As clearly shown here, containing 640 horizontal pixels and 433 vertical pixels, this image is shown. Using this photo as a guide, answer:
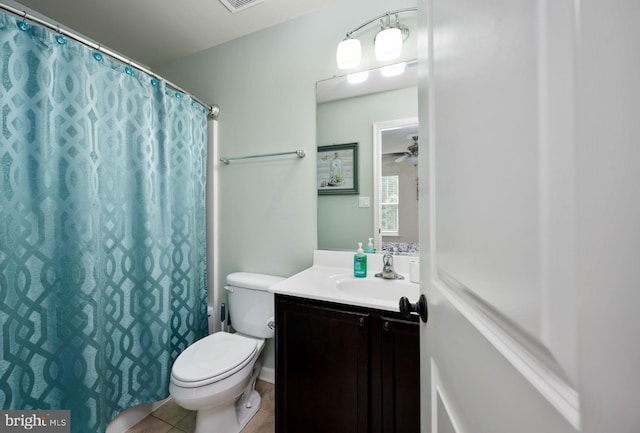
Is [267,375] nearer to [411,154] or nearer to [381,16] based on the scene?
[411,154]

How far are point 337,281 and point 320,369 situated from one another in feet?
1.31

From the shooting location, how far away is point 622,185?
0.54 ft

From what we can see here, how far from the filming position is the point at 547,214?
0.69 feet

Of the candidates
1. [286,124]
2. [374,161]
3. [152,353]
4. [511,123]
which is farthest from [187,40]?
[511,123]

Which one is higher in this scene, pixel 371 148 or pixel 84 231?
pixel 371 148

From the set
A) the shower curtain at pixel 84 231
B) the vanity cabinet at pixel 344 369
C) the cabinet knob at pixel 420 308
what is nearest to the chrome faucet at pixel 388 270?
the vanity cabinet at pixel 344 369

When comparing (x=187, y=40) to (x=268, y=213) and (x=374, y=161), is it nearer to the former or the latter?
(x=268, y=213)

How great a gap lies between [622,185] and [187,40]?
240 centimetres

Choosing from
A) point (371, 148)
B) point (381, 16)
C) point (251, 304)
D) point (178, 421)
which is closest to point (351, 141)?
point (371, 148)

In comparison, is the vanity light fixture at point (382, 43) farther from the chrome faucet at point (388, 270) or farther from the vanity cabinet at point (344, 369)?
the vanity cabinet at point (344, 369)

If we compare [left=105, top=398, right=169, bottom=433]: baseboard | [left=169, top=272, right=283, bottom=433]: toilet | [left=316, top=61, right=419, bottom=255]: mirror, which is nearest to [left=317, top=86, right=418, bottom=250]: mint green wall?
[left=316, top=61, right=419, bottom=255]: mirror

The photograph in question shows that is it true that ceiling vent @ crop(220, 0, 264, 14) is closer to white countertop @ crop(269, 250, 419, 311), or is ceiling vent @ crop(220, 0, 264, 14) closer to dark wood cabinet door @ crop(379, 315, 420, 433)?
white countertop @ crop(269, 250, 419, 311)

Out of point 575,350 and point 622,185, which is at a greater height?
point 622,185

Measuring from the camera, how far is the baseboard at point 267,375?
1699mm
